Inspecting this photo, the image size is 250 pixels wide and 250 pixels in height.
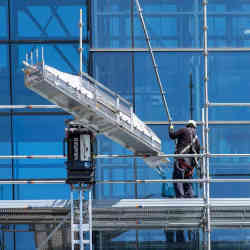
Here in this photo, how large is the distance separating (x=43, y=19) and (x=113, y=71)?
170 cm

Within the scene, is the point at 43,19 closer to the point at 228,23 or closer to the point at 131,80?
the point at 131,80

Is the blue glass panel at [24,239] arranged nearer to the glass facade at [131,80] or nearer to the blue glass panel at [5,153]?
the glass facade at [131,80]

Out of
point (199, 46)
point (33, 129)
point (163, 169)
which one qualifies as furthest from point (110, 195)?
point (199, 46)

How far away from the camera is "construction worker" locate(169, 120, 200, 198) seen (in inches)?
452

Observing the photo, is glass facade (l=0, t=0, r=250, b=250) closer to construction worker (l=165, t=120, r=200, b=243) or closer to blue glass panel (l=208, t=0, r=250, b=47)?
blue glass panel (l=208, t=0, r=250, b=47)

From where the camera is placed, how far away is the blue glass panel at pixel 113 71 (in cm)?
1294

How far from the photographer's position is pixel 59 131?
1315cm

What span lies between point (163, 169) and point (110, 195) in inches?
41.9

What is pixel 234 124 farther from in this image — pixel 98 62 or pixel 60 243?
pixel 60 243

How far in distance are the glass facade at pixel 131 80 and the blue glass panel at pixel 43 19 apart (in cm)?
2

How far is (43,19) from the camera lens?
13.4 meters

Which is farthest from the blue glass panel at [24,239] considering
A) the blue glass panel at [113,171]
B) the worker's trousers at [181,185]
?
the worker's trousers at [181,185]

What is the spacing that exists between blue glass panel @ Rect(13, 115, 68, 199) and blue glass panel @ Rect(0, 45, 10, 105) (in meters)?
0.40

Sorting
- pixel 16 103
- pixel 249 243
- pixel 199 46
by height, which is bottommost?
pixel 249 243
